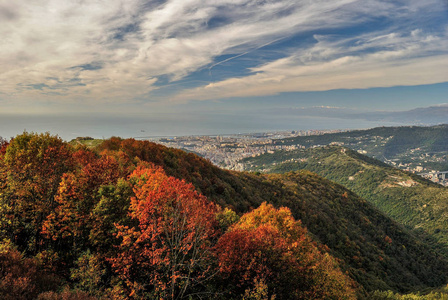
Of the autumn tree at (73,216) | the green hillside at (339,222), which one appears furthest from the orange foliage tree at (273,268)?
the green hillside at (339,222)

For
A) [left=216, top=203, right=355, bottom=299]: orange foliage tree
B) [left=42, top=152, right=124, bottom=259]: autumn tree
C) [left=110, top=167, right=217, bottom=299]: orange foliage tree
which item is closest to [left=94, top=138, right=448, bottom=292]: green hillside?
[left=216, top=203, right=355, bottom=299]: orange foliage tree

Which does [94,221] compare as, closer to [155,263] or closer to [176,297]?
[155,263]

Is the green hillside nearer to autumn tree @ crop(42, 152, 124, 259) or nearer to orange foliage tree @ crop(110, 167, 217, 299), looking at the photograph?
autumn tree @ crop(42, 152, 124, 259)

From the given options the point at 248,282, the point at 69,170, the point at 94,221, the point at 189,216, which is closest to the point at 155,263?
the point at 189,216

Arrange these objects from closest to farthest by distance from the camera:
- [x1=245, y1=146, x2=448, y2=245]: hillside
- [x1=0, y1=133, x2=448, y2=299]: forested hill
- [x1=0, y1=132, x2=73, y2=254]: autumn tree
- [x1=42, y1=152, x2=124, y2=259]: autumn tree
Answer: [x1=0, y1=133, x2=448, y2=299]: forested hill, [x1=42, y1=152, x2=124, y2=259]: autumn tree, [x1=0, y1=132, x2=73, y2=254]: autumn tree, [x1=245, y1=146, x2=448, y2=245]: hillside

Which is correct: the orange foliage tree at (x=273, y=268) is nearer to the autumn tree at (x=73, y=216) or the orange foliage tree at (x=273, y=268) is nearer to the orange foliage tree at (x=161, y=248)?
the orange foliage tree at (x=161, y=248)

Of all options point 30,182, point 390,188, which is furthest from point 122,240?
point 390,188

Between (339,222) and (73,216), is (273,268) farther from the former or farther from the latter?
(339,222)

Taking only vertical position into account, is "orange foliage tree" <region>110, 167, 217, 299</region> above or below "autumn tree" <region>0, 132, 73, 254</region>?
below
